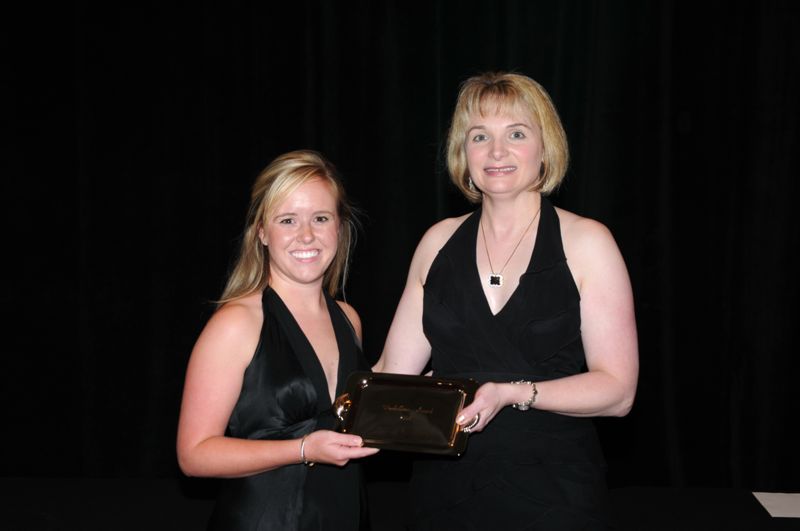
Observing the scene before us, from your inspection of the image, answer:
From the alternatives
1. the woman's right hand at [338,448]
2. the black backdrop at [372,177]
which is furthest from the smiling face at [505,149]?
the black backdrop at [372,177]

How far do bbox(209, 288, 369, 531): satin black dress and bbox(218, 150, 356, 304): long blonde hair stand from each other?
6.6 inches

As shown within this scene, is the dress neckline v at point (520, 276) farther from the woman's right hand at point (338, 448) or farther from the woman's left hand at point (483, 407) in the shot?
the woman's right hand at point (338, 448)

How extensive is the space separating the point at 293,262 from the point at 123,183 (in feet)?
9.58

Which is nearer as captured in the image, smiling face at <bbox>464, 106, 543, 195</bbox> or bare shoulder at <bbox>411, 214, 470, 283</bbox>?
smiling face at <bbox>464, 106, 543, 195</bbox>

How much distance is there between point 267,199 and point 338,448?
0.72 meters

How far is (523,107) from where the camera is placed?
8.05 feet

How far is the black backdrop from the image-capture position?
4535 millimetres

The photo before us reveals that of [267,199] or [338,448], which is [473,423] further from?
[267,199]

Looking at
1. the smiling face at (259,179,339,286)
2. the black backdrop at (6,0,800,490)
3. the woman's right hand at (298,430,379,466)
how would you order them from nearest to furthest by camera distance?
the woman's right hand at (298,430,379,466) → the smiling face at (259,179,339,286) → the black backdrop at (6,0,800,490)

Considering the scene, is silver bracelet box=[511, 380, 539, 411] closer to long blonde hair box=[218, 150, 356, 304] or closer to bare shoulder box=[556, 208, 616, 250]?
bare shoulder box=[556, 208, 616, 250]

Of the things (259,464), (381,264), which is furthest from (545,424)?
(381,264)

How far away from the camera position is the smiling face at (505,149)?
2.45m

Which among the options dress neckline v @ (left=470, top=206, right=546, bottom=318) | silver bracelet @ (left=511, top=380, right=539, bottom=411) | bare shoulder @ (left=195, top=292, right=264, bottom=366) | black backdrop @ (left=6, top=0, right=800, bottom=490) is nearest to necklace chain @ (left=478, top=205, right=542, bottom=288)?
Result: dress neckline v @ (left=470, top=206, right=546, bottom=318)

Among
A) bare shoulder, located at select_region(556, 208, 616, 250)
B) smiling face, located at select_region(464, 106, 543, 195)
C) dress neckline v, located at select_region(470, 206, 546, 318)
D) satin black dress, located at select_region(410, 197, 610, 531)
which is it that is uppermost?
smiling face, located at select_region(464, 106, 543, 195)
